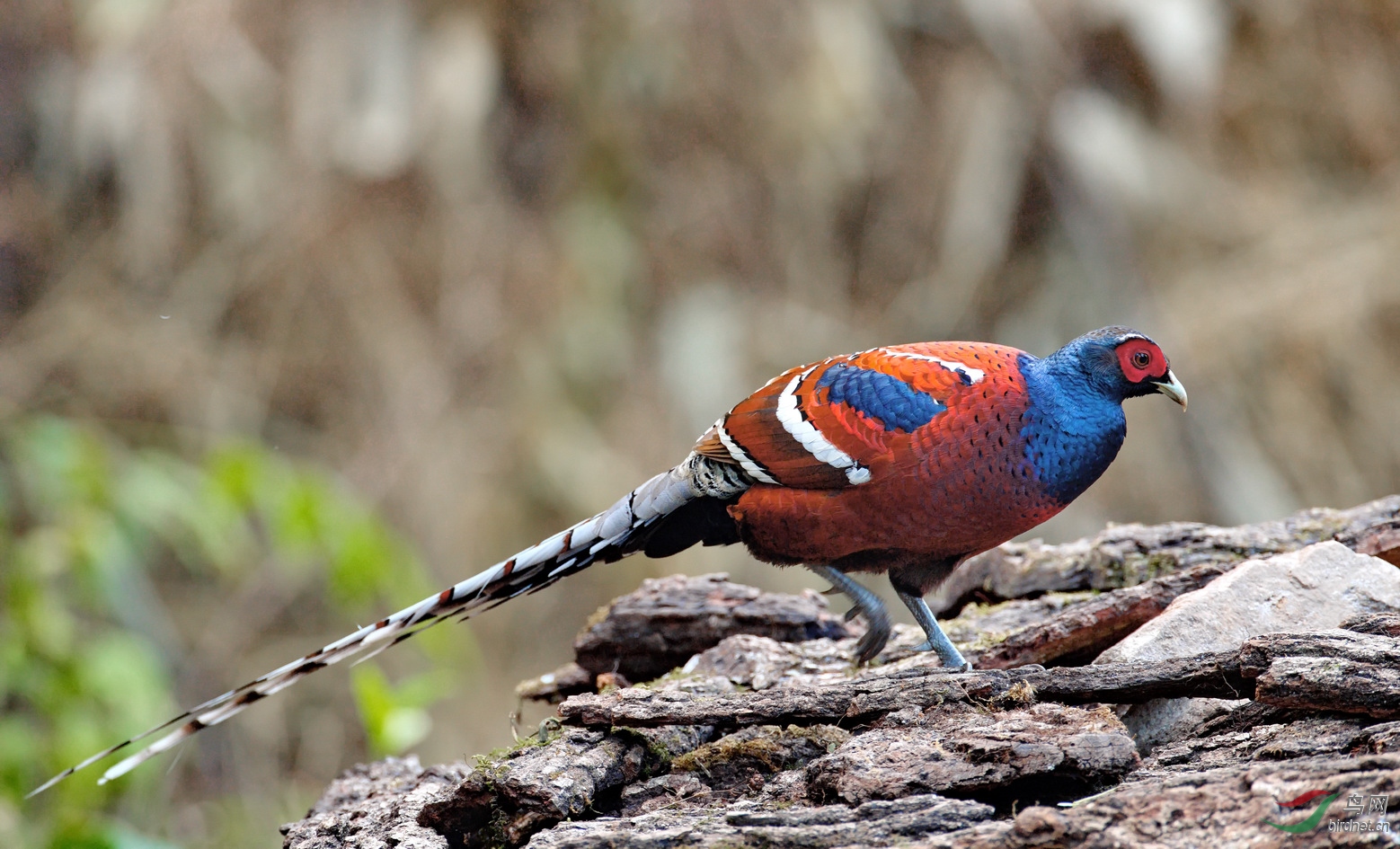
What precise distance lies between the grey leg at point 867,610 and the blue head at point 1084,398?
0.76 meters

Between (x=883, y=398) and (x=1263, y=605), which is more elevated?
(x=883, y=398)

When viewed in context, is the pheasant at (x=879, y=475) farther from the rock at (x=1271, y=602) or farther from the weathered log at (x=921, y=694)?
the rock at (x=1271, y=602)

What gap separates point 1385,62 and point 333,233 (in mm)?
8021

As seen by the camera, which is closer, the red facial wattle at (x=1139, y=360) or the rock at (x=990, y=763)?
the rock at (x=990, y=763)

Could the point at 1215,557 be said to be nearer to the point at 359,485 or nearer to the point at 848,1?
the point at 848,1

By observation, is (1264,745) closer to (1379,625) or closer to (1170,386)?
(1379,625)

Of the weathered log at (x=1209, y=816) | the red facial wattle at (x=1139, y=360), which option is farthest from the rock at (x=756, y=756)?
the red facial wattle at (x=1139, y=360)

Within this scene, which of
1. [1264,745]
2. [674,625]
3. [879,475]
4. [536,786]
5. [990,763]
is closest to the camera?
[990,763]

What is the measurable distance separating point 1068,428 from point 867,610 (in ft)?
3.09

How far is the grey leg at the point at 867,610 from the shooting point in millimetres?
3775

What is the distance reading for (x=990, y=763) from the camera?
2445 millimetres

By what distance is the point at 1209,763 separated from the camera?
255 centimetres

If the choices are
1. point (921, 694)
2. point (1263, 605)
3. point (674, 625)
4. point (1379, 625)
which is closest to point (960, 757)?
point (921, 694)

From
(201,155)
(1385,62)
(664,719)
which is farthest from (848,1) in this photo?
(664,719)
